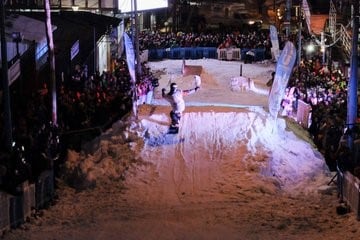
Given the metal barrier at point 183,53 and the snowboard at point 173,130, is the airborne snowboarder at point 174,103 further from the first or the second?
the metal barrier at point 183,53

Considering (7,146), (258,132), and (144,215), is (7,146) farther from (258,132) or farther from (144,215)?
(258,132)

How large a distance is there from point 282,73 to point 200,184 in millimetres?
5005

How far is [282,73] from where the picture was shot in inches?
731

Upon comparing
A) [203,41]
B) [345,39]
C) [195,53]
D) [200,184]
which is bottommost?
[200,184]

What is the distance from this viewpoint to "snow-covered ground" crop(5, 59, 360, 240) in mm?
12125

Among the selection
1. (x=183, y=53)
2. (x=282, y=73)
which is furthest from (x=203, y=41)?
(x=282, y=73)

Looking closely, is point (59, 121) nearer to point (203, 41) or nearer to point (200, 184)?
point (200, 184)

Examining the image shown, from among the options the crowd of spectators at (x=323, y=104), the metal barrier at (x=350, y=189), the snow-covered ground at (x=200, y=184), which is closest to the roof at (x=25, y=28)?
the snow-covered ground at (x=200, y=184)

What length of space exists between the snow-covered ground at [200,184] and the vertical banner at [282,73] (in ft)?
2.19

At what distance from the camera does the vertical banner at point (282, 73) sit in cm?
1833

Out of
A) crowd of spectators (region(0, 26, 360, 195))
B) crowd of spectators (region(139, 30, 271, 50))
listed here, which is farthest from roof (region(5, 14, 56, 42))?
crowd of spectators (region(139, 30, 271, 50))

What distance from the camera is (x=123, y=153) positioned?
1695cm

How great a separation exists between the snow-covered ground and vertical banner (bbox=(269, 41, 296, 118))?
26.3 inches

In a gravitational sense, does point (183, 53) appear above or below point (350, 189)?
below
